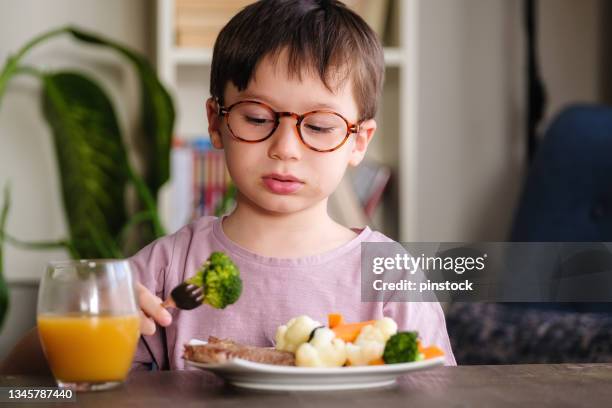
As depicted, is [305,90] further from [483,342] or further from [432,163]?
[432,163]

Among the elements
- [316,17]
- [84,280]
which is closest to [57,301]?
[84,280]

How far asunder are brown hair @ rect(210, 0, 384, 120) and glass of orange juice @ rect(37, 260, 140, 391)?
483 mm

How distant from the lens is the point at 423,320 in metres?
1.19

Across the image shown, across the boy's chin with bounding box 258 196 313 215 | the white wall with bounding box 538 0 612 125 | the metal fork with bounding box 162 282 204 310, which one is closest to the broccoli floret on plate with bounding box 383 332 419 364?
the metal fork with bounding box 162 282 204 310

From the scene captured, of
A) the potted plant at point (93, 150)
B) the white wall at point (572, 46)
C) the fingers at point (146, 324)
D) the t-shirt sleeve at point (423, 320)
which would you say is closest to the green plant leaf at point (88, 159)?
the potted plant at point (93, 150)

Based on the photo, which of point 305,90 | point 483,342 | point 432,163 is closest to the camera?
point 305,90

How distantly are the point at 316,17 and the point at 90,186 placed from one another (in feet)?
5.75

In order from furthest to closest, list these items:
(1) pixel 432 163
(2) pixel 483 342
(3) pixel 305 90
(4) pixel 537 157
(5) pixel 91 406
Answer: (1) pixel 432 163 < (4) pixel 537 157 < (2) pixel 483 342 < (3) pixel 305 90 < (5) pixel 91 406

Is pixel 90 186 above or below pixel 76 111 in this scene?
below

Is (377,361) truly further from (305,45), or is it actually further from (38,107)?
(38,107)

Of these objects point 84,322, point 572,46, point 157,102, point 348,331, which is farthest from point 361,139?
point 572,46

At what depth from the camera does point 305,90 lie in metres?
1.23

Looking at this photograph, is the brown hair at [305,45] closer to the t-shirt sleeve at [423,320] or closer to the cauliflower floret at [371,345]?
the t-shirt sleeve at [423,320]

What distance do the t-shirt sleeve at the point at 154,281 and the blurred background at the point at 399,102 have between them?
1.64 meters
